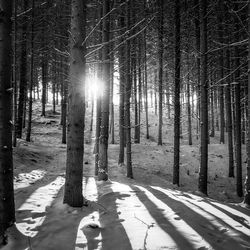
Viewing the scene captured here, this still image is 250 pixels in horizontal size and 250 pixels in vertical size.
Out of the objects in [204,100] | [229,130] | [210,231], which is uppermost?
[204,100]

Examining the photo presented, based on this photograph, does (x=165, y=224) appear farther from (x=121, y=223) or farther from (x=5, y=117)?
(x=5, y=117)

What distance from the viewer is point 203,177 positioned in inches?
440

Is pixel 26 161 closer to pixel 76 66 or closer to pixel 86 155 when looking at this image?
pixel 86 155

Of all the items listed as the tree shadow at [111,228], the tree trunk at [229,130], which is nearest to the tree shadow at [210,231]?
the tree shadow at [111,228]

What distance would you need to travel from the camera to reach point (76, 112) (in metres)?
5.74

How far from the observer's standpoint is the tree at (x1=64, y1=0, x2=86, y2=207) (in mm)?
5715

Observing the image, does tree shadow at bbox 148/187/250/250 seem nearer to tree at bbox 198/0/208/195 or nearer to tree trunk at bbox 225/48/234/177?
tree at bbox 198/0/208/195

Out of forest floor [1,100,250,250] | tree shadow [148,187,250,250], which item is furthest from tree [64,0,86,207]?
tree shadow [148,187,250,250]

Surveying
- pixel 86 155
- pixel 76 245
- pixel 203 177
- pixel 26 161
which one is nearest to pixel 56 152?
pixel 86 155

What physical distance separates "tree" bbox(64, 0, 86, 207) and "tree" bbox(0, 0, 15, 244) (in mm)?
1282

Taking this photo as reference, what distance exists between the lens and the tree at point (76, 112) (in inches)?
225

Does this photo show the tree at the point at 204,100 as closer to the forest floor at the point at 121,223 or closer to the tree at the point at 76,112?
the forest floor at the point at 121,223

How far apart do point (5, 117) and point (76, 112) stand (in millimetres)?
1471

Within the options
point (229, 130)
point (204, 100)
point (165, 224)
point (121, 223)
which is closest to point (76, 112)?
point (121, 223)
